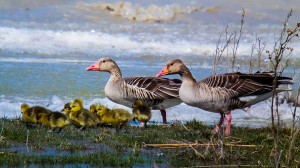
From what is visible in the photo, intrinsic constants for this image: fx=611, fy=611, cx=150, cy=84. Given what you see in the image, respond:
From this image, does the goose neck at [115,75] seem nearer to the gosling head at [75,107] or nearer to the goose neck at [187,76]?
the gosling head at [75,107]

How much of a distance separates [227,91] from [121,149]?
2.30 metres

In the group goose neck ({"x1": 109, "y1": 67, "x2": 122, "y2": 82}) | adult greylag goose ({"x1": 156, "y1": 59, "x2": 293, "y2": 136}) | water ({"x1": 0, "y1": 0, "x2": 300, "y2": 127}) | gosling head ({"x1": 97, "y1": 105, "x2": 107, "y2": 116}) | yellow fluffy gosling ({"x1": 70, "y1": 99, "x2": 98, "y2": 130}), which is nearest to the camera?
yellow fluffy gosling ({"x1": 70, "y1": 99, "x2": 98, "y2": 130})

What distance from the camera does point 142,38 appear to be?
25.5 metres

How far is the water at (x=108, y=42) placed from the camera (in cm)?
1255

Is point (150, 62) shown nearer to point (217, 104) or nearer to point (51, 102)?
point (51, 102)

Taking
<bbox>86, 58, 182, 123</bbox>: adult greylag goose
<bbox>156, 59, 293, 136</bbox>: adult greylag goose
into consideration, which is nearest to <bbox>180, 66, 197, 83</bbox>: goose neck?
<bbox>156, 59, 293, 136</bbox>: adult greylag goose

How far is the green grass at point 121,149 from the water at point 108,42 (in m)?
2.60

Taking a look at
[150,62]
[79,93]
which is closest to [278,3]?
[150,62]

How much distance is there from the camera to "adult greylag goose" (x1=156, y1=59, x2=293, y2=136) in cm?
869

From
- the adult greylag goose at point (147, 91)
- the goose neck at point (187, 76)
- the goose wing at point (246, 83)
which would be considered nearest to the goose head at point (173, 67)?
the goose neck at point (187, 76)

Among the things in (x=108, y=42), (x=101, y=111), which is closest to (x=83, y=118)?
(x=101, y=111)

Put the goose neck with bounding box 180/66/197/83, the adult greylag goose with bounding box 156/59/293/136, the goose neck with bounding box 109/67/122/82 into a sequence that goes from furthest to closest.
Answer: the goose neck with bounding box 109/67/122/82 → the goose neck with bounding box 180/66/197/83 → the adult greylag goose with bounding box 156/59/293/136

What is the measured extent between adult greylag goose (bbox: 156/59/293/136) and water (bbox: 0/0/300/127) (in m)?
1.57

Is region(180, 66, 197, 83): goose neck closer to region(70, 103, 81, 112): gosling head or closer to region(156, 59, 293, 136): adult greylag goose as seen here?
region(156, 59, 293, 136): adult greylag goose
